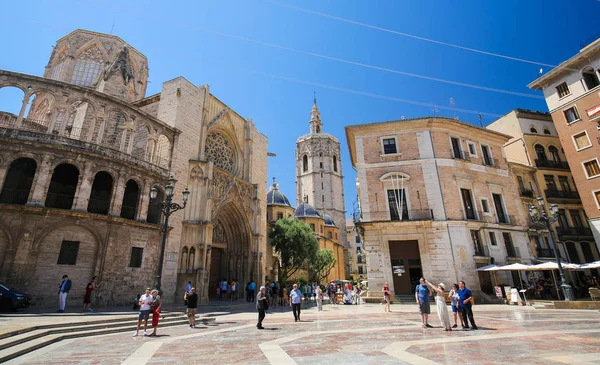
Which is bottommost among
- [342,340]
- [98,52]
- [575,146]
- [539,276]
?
[342,340]

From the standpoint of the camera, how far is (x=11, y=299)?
10.8 meters

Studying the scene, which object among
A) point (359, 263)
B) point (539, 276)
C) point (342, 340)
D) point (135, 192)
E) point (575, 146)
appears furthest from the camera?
point (359, 263)

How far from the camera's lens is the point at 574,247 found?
24094mm

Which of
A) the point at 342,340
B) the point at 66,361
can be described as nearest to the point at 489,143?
the point at 342,340

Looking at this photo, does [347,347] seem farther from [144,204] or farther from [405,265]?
[144,204]

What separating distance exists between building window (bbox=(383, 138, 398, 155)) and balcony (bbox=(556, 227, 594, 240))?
15789 mm

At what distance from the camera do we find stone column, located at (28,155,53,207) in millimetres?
13103

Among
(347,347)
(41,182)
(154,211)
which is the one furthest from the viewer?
(154,211)

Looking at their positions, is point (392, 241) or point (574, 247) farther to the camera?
point (574, 247)

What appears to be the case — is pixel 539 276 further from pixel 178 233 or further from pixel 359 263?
pixel 359 263

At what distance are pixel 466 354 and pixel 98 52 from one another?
1427 inches

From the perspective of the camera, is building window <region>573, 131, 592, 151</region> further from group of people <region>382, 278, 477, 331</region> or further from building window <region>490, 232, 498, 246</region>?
group of people <region>382, 278, 477, 331</region>

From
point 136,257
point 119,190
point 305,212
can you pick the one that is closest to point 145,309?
point 136,257

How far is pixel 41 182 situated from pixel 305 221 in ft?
108
